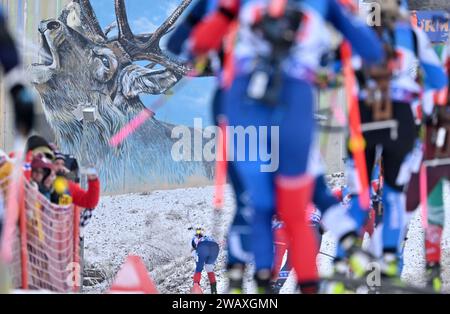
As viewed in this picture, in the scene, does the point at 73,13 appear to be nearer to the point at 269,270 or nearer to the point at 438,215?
the point at 438,215

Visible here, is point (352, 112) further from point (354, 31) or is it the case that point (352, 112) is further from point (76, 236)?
point (76, 236)

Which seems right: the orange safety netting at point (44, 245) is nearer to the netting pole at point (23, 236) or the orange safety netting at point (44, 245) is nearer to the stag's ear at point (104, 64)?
the netting pole at point (23, 236)

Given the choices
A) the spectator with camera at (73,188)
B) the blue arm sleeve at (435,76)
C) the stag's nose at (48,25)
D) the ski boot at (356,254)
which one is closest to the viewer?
the ski boot at (356,254)

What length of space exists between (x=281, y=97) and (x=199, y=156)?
24.3 ft

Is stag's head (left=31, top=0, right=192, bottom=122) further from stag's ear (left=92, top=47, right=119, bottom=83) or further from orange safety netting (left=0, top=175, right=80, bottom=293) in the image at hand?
orange safety netting (left=0, top=175, right=80, bottom=293)

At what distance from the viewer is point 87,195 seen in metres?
6.29

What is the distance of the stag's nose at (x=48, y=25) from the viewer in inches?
447

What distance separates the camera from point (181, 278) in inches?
462

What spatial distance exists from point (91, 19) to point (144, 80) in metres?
1.01

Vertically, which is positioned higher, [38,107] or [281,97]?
[38,107]

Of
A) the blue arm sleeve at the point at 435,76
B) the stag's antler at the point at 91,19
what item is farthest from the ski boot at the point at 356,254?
the stag's antler at the point at 91,19

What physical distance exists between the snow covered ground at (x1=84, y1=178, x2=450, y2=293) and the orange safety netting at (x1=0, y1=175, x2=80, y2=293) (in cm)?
516

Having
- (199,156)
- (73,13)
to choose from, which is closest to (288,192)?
(199,156)

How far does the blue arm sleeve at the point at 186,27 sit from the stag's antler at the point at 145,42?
23.2 ft
